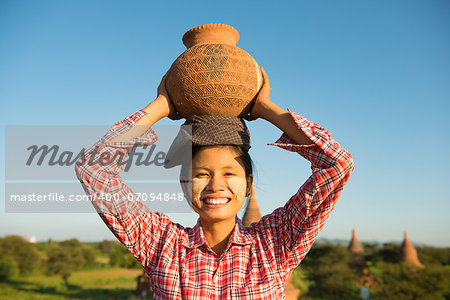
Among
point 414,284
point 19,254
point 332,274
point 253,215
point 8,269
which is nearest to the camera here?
point 253,215

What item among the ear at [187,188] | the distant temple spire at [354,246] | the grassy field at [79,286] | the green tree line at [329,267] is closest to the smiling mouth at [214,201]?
the ear at [187,188]

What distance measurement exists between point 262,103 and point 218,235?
0.83m

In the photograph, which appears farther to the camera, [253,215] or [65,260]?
[65,260]

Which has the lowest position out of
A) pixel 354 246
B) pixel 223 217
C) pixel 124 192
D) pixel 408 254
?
pixel 408 254

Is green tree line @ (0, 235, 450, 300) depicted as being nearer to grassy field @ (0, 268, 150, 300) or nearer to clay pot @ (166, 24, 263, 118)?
grassy field @ (0, 268, 150, 300)

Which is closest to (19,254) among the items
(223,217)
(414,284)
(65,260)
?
(65,260)

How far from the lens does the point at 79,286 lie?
1362 inches

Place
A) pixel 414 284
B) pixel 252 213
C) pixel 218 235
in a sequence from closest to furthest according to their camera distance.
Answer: pixel 218 235 → pixel 252 213 → pixel 414 284

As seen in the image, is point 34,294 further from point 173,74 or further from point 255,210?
point 173,74

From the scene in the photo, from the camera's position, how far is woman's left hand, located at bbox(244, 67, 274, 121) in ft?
7.05

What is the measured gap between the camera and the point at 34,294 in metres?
31.9

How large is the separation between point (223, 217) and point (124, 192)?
1.87 feet

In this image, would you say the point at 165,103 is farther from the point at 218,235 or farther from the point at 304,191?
the point at 304,191

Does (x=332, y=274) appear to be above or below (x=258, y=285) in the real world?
below
